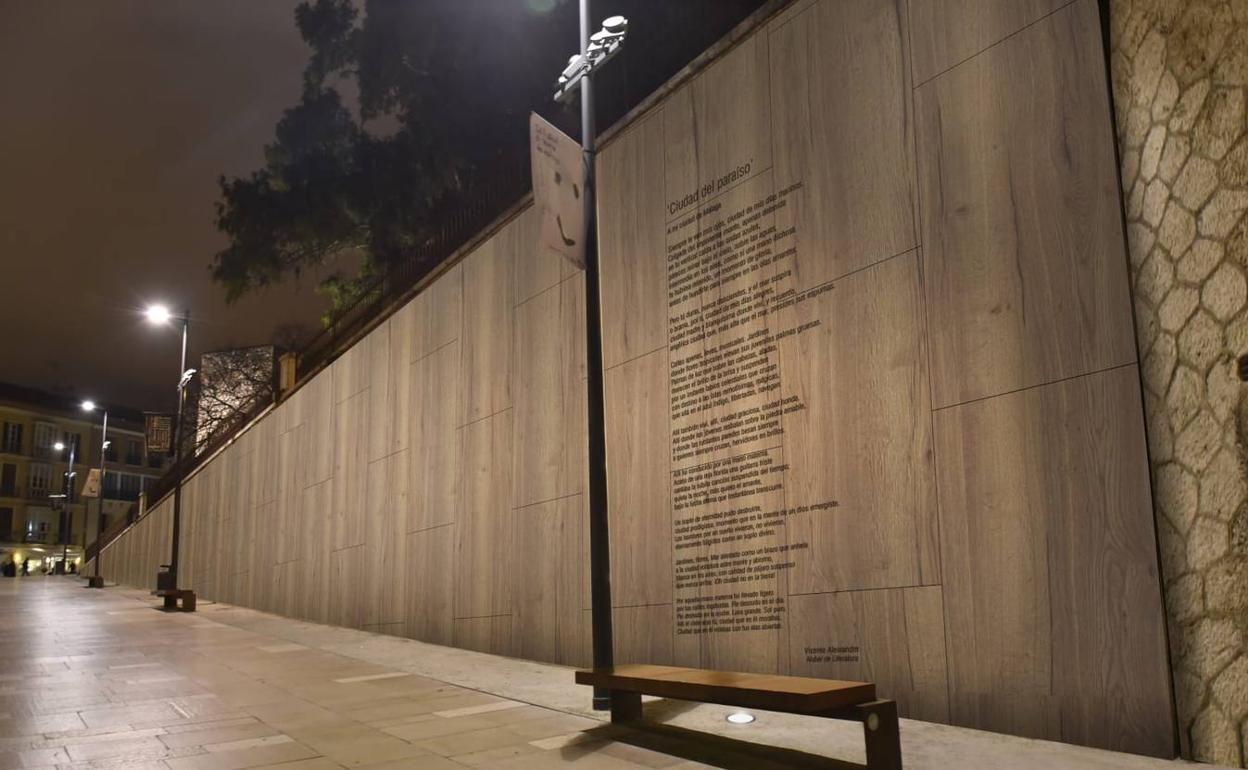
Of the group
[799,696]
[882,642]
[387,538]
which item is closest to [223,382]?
[387,538]

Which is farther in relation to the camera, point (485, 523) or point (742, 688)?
point (485, 523)

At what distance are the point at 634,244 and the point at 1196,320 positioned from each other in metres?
5.62

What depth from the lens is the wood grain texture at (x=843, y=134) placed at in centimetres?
717

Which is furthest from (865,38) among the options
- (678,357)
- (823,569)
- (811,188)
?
(823,569)

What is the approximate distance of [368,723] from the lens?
736 centimetres

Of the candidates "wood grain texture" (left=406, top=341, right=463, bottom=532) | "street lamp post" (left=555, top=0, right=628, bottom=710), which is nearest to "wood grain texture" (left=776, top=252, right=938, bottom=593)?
"street lamp post" (left=555, top=0, right=628, bottom=710)

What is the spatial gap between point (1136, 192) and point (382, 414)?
1281cm

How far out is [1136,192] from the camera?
5.80 meters

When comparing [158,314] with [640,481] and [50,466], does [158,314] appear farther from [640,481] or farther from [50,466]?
[50,466]

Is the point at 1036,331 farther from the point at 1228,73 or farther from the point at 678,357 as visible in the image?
the point at 678,357

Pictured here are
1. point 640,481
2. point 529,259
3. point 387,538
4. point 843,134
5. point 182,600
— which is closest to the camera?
point 843,134

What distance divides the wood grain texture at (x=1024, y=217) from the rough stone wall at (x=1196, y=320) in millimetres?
190

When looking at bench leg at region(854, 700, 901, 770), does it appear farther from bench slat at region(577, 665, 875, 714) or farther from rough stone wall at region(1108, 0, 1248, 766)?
rough stone wall at region(1108, 0, 1248, 766)

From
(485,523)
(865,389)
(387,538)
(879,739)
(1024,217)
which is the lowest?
(879,739)
